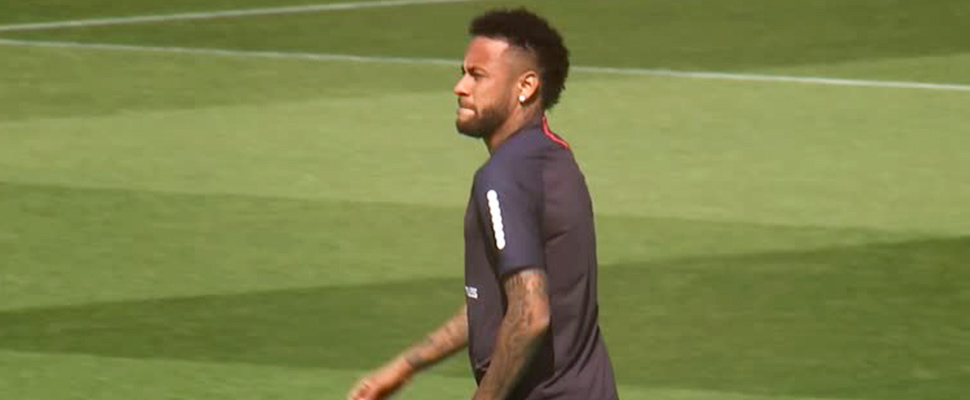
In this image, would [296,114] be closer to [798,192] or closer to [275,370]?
[798,192]

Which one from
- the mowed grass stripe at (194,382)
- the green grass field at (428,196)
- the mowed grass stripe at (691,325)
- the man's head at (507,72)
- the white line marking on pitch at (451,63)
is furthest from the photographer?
the white line marking on pitch at (451,63)

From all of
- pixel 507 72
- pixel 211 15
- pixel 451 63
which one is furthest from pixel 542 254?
pixel 211 15

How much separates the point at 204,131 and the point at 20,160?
1381 millimetres

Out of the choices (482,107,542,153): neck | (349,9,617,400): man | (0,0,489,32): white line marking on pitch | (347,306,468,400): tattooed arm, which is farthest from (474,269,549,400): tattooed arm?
(0,0,489,32): white line marking on pitch

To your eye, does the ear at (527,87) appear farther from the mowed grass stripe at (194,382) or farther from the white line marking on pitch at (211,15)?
the white line marking on pitch at (211,15)

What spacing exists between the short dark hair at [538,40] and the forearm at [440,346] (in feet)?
2.31

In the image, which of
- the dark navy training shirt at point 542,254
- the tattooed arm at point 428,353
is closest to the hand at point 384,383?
the tattooed arm at point 428,353

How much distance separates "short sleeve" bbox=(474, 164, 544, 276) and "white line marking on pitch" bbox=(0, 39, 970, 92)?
11.8 metres

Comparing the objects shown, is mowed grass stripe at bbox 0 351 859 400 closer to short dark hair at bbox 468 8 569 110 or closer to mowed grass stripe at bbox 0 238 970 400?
mowed grass stripe at bbox 0 238 970 400

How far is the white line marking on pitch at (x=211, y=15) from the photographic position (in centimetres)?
1994

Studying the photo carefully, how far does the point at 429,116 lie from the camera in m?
16.2

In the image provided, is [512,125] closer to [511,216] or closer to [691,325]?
[511,216]

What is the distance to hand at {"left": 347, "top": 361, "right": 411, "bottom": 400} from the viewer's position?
6180 millimetres

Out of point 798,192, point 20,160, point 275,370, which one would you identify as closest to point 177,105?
point 20,160
